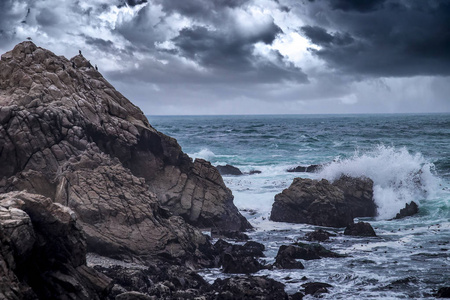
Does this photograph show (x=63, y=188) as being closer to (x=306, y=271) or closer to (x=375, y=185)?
(x=306, y=271)

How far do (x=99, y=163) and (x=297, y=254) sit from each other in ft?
35.6

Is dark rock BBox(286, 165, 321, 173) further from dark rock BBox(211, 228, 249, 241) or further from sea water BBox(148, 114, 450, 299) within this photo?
dark rock BBox(211, 228, 249, 241)

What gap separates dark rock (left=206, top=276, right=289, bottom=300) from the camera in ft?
55.4

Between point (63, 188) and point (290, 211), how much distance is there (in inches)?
641

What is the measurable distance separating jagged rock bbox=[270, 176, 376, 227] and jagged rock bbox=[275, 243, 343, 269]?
6.77 m

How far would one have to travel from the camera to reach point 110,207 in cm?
2116

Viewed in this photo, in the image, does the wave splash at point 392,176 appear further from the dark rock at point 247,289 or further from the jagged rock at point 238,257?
the dark rock at point 247,289

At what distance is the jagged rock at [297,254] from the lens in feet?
71.3

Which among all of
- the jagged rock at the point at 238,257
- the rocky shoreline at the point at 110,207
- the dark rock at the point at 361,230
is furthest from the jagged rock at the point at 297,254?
the dark rock at the point at 361,230

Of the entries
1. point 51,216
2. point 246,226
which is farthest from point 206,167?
point 51,216

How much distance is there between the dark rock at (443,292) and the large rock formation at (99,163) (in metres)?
10.4

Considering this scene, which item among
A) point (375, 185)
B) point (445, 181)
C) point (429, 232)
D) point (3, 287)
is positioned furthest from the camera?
point (445, 181)

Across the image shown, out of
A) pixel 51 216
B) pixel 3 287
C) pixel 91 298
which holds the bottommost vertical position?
pixel 91 298

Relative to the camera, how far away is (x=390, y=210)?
33.9m
